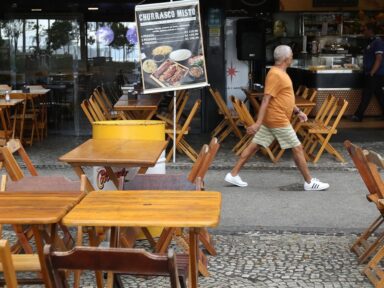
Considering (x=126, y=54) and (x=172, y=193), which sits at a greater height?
(x=126, y=54)

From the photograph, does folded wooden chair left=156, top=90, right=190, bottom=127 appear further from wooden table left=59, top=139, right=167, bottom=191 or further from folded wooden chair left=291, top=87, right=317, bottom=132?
wooden table left=59, top=139, right=167, bottom=191

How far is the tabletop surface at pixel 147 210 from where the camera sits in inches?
126

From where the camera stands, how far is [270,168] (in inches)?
335

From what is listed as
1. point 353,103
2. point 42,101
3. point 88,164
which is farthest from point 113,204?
point 353,103

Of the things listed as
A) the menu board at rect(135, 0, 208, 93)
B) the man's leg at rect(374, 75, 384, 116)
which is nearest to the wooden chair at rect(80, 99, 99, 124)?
the menu board at rect(135, 0, 208, 93)

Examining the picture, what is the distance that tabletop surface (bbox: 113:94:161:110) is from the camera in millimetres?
8414

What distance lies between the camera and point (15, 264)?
3.71 meters

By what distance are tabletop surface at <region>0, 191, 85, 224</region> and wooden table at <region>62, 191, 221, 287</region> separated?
72 mm

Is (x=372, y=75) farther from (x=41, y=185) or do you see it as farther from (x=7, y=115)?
(x=41, y=185)

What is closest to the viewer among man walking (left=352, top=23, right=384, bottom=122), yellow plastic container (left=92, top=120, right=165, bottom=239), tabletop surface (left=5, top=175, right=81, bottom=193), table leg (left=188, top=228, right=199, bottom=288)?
table leg (left=188, top=228, right=199, bottom=288)

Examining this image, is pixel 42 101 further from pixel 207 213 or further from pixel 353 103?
pixel 207 213

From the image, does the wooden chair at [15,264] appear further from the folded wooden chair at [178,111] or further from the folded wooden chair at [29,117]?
the folded wooden chair at [29,117]

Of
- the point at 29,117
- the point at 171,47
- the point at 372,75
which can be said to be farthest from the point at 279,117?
the point at 372,75

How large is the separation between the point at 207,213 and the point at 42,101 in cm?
830
